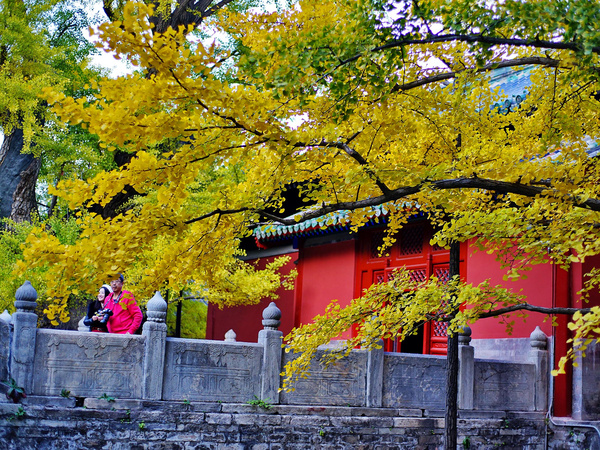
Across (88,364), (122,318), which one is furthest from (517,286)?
(88,364)

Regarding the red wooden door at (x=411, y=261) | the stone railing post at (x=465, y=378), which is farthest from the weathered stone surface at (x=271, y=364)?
the stone railing post at (x=465, y=378)

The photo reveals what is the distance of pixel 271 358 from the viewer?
838cm

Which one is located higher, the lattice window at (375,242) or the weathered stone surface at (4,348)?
the lattice window at (375,242)

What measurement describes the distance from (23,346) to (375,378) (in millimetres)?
4485

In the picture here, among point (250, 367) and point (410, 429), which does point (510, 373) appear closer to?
point (410, 429)

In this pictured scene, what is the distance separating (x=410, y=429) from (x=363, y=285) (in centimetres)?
383

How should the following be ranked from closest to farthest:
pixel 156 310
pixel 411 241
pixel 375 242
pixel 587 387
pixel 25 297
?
pixel 25 297 → pixel 156 310 → pixel 587 387 → pixel 411 241 → pixel 375 242

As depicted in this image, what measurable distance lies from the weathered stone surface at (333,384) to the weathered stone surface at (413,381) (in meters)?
0.38

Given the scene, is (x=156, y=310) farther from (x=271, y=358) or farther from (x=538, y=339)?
(x=538, y=339)

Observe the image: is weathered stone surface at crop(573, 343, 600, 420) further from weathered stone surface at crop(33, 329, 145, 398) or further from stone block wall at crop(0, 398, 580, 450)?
weathered stone surface at crop(33, 329, 145, 398)

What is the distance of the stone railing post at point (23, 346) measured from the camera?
729 centimetres

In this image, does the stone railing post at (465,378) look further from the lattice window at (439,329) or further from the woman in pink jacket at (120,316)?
the woman in pink jacket at (120,316)

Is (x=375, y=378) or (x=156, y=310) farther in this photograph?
(x=375, y=378)

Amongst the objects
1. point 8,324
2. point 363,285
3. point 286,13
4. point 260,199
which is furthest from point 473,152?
point 363,285
